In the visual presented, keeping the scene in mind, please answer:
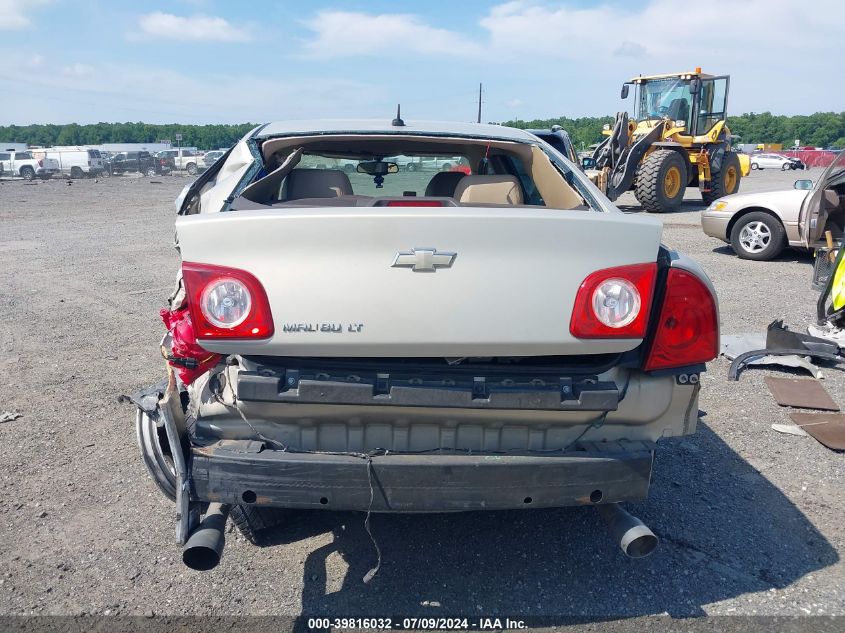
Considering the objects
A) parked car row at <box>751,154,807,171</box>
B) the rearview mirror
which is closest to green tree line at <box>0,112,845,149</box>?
parked car row at <box>751,154,807,171</box>

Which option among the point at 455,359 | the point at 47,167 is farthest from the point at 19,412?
the point at 47,167

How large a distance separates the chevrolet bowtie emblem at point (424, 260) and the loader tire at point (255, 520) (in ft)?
4.51

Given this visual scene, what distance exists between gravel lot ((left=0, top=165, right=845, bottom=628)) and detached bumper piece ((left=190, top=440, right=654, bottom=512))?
1.93 feet

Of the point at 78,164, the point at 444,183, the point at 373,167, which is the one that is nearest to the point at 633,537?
the point at 444,183

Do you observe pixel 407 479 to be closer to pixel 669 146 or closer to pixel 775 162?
pixel 669 146

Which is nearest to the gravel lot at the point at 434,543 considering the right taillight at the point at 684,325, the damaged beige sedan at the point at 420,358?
the damaged beige sedan at the point at 420,358

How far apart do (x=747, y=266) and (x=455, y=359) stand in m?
8.88

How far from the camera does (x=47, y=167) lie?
40000mm

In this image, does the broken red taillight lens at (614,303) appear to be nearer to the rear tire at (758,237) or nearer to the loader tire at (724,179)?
the rear tire at (758,237)

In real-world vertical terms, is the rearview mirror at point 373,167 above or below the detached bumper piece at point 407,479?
above

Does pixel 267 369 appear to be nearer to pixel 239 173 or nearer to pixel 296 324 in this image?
pixel 296 324

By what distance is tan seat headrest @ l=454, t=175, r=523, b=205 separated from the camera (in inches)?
133

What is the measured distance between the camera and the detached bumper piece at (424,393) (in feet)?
7.39

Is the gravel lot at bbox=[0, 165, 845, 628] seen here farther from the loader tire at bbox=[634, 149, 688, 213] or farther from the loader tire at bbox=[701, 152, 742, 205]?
the loader tire at bbox=[701, 152, 742, 205]
